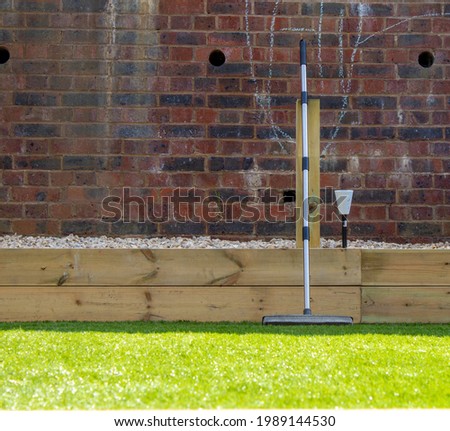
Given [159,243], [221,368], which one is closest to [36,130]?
[159,243]

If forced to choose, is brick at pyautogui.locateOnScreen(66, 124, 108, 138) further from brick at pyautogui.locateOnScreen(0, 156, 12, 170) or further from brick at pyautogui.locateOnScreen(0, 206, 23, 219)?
brick at pyautogui.locateOnScreen(0, 206, 23, 219)

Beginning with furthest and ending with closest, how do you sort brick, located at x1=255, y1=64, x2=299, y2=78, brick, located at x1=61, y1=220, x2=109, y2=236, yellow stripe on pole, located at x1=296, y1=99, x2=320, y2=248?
1. brick, located at x1=255, y1=64, x2=299, y2=78
2. brick, located at x1=61, y1=220, x2=109, y2=236
3. yellow stripe on pole, located at x1=296, y1=99, x2=320, y2=248

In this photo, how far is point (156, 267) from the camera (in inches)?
182

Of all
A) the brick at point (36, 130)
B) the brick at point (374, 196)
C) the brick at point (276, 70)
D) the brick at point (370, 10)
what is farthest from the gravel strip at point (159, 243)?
the brick at point (370, 10)

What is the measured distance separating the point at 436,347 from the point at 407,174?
8.74 feet

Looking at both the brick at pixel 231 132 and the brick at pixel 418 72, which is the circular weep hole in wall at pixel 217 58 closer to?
the brick at pixel 231 132

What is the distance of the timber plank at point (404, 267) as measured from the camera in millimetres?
4688

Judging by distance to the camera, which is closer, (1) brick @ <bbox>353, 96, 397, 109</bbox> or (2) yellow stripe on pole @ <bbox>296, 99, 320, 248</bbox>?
(2) yellow stripe on pole @ <bbox>296, 99, 320, 248</bbox>

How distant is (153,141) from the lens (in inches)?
228

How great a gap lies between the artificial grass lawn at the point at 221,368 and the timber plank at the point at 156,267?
1.99ft

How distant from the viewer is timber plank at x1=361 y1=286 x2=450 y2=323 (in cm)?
469

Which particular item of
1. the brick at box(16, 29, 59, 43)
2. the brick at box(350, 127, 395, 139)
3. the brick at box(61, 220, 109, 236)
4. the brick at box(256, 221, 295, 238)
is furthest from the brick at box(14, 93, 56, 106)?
the brick at box(350, 127, 395, 139)

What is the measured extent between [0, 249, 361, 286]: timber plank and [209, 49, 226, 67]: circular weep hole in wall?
1.80m

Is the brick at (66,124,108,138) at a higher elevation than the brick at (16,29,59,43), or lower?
lower
